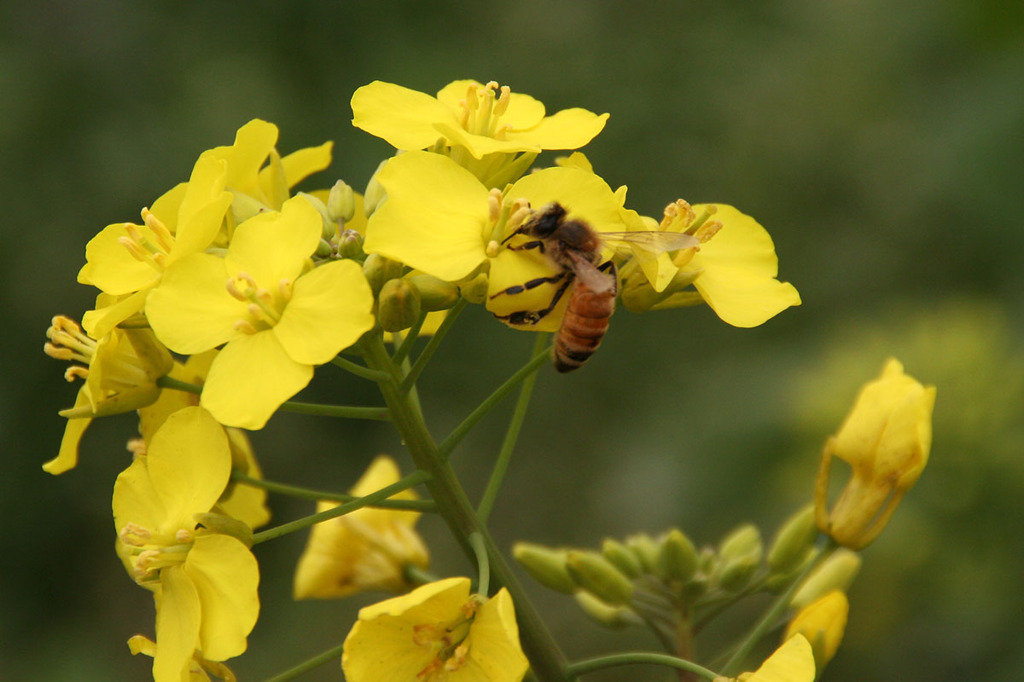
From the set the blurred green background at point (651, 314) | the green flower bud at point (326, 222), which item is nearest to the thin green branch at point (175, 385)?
the green flower bud at point (326, 222)

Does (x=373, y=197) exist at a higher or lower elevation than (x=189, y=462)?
higher

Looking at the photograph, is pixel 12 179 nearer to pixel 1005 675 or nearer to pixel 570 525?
pixel 570 525

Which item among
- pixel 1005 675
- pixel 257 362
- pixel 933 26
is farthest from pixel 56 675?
pixel 933 26

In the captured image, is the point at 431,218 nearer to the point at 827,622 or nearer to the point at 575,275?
the point at 575,275

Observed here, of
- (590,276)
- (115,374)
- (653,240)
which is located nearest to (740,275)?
(653,240)

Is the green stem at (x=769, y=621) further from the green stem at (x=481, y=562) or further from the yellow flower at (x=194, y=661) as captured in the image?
the yellow flower at (x=194, y=661)
